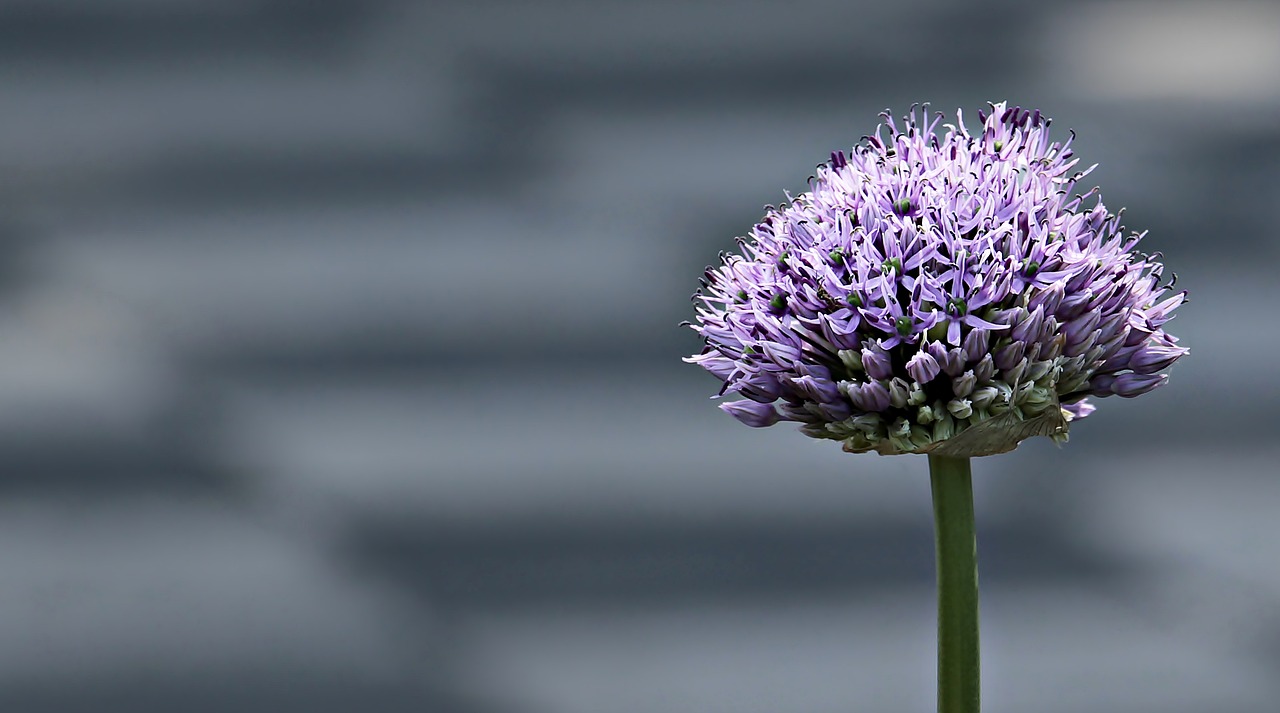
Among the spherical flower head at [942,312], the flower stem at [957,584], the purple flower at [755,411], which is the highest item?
the spherical flower head at [942,312]

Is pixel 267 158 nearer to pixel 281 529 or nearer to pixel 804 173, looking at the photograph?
pixel 281 529

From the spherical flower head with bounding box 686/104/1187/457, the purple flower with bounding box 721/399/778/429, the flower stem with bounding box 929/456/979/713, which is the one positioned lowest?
the flower stem with bounding box 929/456/979/713

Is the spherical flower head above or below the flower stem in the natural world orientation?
above

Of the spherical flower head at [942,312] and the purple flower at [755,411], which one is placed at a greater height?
the spherical flower head at [942,312]

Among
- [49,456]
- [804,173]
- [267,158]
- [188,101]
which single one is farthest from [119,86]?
[804,173]

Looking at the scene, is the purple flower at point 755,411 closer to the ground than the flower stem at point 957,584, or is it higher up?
higher up
